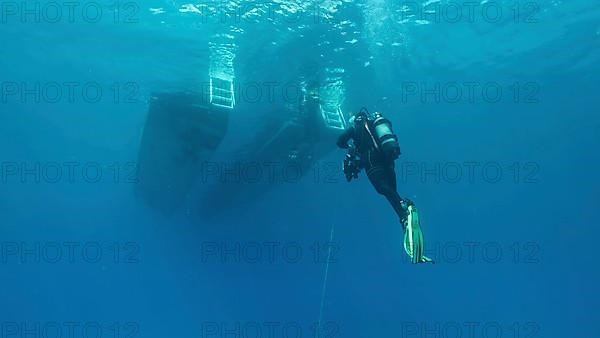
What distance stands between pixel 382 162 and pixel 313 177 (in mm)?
31508

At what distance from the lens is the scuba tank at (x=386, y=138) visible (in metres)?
8.41

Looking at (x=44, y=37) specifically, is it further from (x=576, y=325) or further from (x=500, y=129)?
(x=576, y=325)

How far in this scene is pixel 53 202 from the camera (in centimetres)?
4819

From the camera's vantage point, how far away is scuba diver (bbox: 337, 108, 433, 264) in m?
8.02

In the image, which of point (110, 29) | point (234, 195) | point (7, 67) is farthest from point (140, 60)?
point (234, 195)

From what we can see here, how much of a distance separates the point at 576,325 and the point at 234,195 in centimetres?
7049
